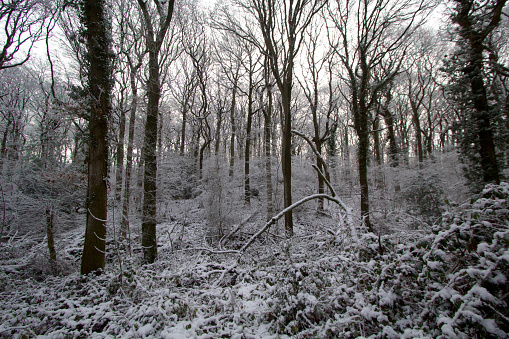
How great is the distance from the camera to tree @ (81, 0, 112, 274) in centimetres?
501

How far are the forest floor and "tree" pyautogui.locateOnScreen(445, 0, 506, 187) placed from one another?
7.90m

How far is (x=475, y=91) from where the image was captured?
8.73 meters

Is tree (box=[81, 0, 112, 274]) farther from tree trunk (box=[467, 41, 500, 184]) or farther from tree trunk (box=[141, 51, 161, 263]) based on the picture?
tree trunk (box=[467, 41, 500, 184])

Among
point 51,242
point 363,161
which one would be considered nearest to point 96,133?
point 51,242

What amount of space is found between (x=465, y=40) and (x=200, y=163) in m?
15.7

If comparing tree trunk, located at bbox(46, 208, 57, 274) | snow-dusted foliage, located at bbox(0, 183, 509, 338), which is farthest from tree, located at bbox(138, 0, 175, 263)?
tree trunk, located at bbox(46, 208, 57, 274)

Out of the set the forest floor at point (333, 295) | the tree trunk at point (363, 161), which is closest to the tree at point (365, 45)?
the tree trunk at point (363, 161)

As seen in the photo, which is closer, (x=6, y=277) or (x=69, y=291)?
(x=69, y=291)

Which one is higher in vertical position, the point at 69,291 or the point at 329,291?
the point at 329,291

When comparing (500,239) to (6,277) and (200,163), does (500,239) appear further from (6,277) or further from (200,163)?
(200,163)

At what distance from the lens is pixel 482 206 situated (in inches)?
76.7

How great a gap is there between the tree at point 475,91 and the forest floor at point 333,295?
25.9 ft

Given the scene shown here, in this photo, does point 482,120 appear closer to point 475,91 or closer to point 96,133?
point 475,91

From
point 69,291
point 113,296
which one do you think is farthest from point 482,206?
point 69,291
